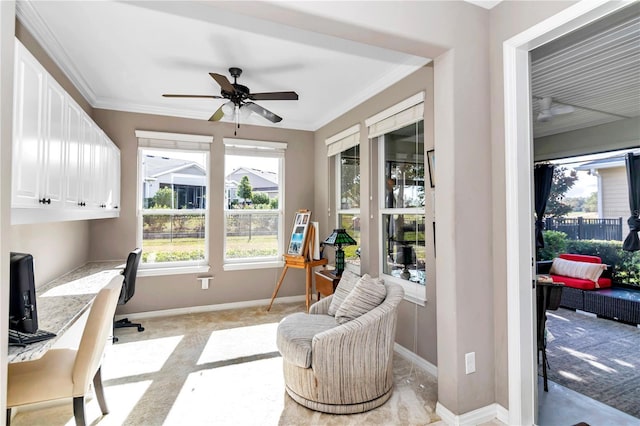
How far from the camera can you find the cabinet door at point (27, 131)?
5.27ft

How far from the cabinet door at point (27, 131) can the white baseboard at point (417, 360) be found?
3078 millimetres

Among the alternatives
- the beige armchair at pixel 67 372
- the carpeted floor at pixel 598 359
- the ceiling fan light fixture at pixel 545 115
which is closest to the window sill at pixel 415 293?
the carpeted floor at pixel 598 359

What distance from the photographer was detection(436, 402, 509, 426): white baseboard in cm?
205

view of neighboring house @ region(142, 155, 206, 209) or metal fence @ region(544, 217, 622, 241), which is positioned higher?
view of neighboring house @ region(142, 155, 206, 209)

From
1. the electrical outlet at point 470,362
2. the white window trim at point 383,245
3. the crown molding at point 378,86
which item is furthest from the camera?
the white window trim at point 383,245

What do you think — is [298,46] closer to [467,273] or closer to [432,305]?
[467,273]

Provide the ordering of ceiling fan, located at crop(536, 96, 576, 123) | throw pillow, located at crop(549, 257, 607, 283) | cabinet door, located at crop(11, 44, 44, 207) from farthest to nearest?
throw pillow, located at crop(549, 257, 607, 283), ceiling fan, located at crop(536, 96, 576, 123), cabinet door, located at crop(11, 44, 44, 207)

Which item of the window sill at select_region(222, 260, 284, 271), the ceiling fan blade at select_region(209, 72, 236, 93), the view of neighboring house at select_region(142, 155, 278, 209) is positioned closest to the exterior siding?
the window sill at select_region(222, 260, 284, 271)

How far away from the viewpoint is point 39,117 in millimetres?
1866

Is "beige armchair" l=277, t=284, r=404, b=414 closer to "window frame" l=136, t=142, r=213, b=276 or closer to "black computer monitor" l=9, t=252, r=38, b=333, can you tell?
"black computer monitor" l=9, t=252, r=38, b=333

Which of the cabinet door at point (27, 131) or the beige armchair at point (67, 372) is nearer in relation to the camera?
the cabinet door at point (27, 131)

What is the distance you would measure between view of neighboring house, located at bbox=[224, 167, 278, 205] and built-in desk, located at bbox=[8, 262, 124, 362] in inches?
68.3

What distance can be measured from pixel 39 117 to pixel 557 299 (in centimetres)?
374

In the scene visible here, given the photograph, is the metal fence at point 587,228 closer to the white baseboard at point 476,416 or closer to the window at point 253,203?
the white baseboard at point 476,416
